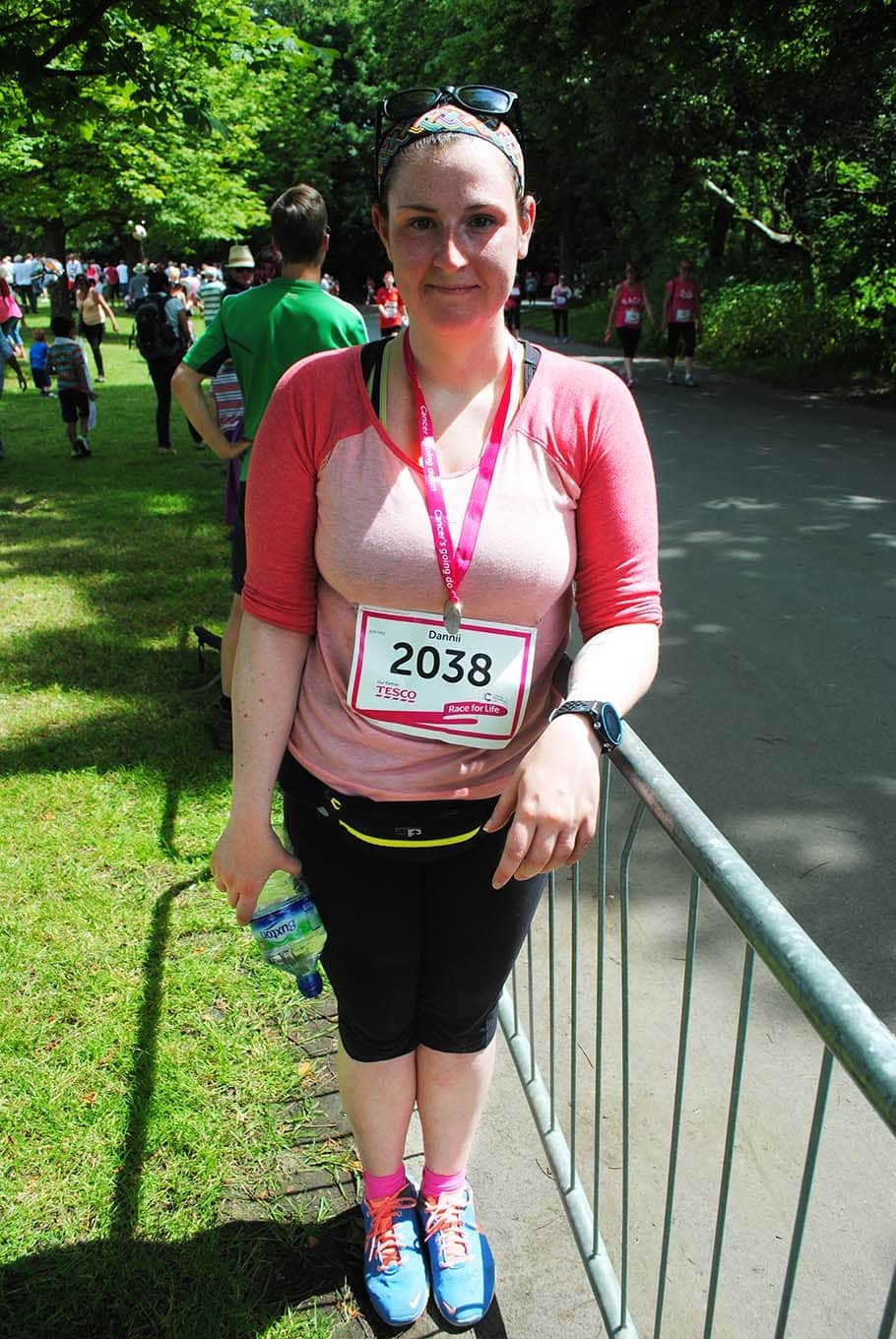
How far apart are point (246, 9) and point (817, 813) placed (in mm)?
7934

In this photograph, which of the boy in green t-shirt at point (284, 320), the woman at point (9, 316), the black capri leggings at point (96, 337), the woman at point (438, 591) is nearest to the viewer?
the woman at point (438, 591)

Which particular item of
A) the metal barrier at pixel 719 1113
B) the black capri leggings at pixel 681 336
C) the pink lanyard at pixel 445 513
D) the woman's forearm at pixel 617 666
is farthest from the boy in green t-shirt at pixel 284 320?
the black capri leggings at pixel 681 336

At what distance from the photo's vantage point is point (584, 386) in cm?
165

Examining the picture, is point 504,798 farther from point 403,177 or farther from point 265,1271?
point 265,1271

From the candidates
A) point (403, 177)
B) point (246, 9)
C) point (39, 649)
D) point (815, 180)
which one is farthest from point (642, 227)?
point (403, 177)

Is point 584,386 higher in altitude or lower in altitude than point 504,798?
higher

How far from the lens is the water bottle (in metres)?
1.88

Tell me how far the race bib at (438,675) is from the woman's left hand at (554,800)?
174 mm

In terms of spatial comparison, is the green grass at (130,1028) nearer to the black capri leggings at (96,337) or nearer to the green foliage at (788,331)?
the green foliage at (788,331)

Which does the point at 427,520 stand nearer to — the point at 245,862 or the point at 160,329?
the point at 245,862

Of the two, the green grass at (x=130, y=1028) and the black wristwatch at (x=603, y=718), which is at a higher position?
the black wristwatch at (x=603, y=718)

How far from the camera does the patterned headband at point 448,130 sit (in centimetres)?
157

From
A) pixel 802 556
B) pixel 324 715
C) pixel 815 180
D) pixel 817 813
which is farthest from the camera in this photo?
pixel 815 180

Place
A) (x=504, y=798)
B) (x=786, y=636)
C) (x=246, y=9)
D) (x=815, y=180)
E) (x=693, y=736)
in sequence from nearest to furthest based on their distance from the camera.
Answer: (x=504, y=798) < (x=693, y=736) < (x=786, y=636) < (x=246, y=9) < (x=815, y=180)
